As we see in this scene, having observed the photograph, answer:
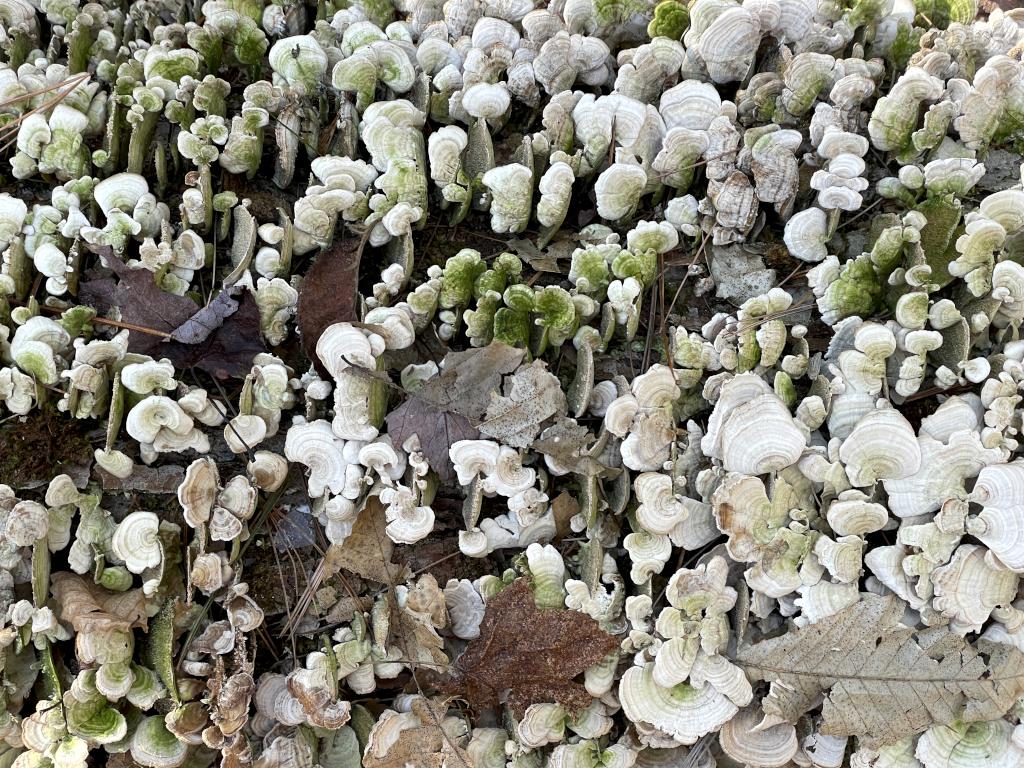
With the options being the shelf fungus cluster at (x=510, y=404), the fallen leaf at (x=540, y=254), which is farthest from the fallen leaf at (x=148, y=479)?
the fallen leaf at (x=540, y=254)

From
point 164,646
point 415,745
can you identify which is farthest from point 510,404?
point 164,646

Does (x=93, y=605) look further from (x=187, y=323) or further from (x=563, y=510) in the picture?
(x=563, y=510)

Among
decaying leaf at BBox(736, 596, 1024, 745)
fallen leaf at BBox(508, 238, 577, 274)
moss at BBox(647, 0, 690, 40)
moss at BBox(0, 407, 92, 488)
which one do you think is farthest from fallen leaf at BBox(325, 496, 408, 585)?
moss at BBox(647, 0, 690, 40)

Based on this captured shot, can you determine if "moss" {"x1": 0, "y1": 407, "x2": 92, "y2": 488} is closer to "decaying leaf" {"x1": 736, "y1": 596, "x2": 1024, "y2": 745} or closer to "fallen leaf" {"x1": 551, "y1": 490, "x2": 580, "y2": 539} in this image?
"fallen leaf" {"x1": 551, "y1": 490, "x2": 580, "y2": 539}

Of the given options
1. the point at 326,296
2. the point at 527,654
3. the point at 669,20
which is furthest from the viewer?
the point at 669,20

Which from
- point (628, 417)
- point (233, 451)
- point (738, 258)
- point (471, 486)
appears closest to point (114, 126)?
point (233, 451)

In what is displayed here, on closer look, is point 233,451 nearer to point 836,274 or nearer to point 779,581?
point 779,581

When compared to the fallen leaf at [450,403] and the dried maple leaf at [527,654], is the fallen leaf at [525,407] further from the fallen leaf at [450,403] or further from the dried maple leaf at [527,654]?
the dried maple leaf at [527,654]
